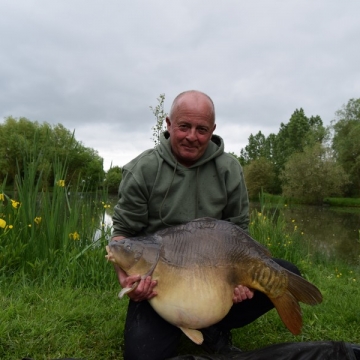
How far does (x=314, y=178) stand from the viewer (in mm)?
26188

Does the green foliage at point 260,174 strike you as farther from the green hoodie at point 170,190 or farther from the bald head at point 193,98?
the bald head at point 193,98

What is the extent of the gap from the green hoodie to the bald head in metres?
0.19

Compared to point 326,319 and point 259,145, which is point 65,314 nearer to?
point 326,319

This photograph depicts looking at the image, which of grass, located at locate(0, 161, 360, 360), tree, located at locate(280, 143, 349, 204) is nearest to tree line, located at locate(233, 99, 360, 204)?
tree, located at locate(280, 143, 349, 204)

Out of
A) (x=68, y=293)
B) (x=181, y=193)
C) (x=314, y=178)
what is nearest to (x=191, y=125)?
(x=181, y=193)

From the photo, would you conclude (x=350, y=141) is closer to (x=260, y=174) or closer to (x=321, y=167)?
(x=321, y=167)

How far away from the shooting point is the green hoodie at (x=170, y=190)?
184 centimetres

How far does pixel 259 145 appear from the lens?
43.3 m

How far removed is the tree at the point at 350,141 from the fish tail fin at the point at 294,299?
86.2ft

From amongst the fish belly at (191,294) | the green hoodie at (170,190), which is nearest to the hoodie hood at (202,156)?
the green hoodie at (170,190)

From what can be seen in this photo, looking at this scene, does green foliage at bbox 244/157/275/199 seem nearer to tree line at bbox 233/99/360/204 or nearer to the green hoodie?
tree line at bbox 233/99/360/204

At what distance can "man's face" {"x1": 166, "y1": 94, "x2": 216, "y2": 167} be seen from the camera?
177 cm

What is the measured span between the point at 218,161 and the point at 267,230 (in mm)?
2256

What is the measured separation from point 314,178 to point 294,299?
85.1 feet
